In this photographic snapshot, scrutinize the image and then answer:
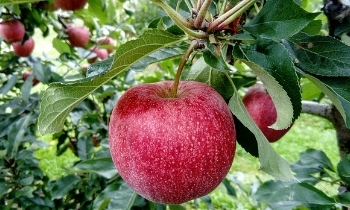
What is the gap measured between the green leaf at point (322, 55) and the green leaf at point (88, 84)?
0.23 m

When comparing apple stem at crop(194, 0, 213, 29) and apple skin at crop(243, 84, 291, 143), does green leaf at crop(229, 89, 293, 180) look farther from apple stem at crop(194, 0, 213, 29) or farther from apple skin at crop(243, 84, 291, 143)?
apple skin at crop(243, 84, 291, 143)

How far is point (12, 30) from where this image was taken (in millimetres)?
1777

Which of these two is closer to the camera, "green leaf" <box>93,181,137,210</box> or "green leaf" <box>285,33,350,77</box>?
"green leaf" <box>285,33,350,77</box>

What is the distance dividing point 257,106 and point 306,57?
0.35m

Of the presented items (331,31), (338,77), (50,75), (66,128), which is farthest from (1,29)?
(338,77)

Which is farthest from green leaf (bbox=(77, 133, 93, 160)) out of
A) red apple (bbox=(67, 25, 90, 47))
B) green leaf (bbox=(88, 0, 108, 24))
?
red apple (bbox=(67, 25, 90, 47))

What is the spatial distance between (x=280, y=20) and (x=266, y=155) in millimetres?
209

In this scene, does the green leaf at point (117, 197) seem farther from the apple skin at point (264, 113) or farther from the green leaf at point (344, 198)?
the green leaf at point (344, 198)

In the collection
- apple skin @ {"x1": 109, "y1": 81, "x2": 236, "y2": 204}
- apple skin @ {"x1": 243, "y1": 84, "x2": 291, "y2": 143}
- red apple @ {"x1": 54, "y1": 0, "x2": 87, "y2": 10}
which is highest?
apple skin @ {"x1": 109, "y1": 81, "x2": 236, "y2": 204}

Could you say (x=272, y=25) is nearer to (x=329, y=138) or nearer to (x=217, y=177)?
(x=217, y=177)

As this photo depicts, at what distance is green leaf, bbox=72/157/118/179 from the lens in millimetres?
1187

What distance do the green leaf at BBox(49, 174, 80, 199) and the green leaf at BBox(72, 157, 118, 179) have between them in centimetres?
27

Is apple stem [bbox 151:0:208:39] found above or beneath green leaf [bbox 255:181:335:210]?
above

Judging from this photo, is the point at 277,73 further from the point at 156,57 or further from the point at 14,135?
the point at 14,135
